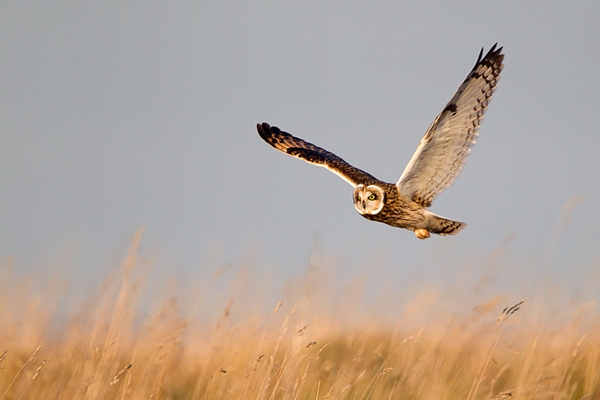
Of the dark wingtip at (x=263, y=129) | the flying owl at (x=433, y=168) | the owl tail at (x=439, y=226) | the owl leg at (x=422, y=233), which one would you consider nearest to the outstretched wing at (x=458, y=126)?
the flying owl at (x=433, y=168)

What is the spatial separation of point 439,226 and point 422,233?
0.56 feet

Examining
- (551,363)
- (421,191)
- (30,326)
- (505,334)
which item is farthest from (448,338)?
(30,326)

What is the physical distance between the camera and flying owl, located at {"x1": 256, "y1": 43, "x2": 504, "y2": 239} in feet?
17.6

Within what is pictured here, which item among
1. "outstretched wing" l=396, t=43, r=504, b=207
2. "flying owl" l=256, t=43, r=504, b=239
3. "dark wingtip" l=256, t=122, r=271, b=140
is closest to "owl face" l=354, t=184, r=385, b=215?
"flying owl" l=256, t=43, r=504, b=239

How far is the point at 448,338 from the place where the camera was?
4117 millimetres

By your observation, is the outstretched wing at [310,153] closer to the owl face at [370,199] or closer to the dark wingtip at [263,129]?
the dark wingtip at [263,129]

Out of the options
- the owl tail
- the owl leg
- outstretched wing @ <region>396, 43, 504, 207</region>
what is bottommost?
the owl leg

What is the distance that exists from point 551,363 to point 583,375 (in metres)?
0.83

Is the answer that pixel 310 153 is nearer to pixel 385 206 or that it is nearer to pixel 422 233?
pixel 385 206

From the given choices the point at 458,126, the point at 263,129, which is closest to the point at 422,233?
the point at 458,126

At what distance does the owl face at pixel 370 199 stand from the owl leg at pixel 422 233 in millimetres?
514

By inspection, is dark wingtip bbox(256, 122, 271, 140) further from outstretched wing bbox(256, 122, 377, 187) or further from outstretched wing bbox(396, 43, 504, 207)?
outstretched wing bbox(396, 43, 504, 207)

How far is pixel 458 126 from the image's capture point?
17.7ft

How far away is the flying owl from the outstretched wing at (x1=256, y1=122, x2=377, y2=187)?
0.03 ft
